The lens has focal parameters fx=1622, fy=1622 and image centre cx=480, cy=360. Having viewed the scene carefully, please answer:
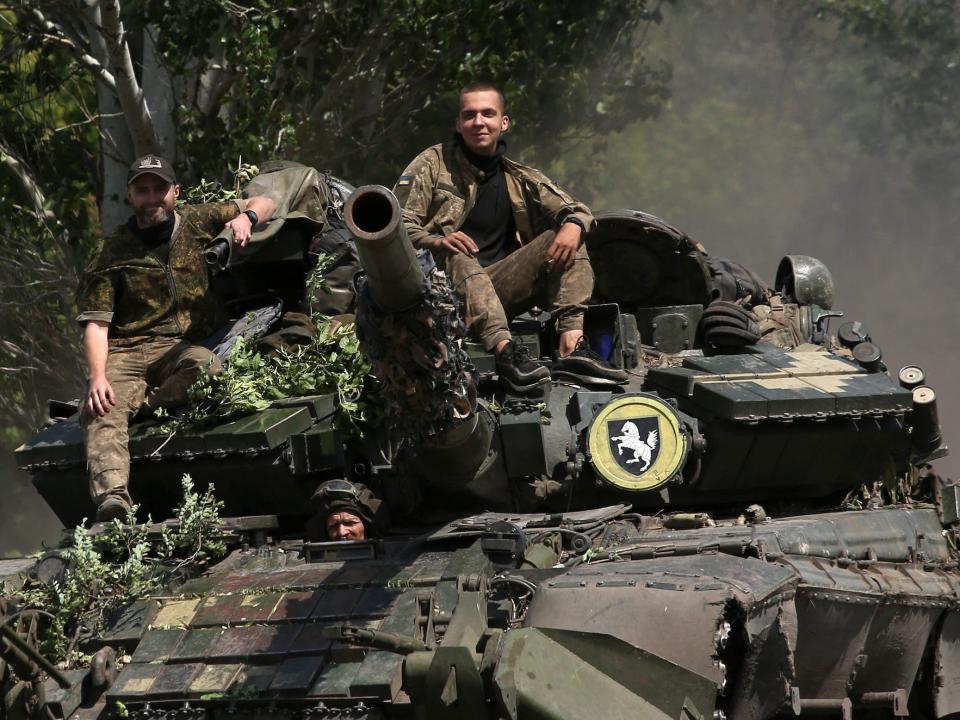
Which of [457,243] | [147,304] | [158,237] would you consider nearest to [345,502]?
[457,243]

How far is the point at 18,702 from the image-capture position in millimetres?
8273

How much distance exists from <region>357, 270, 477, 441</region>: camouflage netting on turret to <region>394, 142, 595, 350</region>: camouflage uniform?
2188mm

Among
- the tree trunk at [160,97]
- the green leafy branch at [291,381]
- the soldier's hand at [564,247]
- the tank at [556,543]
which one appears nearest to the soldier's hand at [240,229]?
the green leafy branch at [291,381]

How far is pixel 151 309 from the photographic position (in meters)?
11.0

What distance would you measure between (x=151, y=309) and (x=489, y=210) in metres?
2.42

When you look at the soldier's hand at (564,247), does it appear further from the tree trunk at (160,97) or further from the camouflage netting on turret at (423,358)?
the tree trunk at (160,97)

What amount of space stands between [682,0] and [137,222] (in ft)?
63.7

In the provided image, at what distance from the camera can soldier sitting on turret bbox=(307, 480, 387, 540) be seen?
31.9 feet

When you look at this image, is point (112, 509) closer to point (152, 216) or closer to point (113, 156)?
point (152, 216)

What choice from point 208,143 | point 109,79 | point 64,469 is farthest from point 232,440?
point 208,143

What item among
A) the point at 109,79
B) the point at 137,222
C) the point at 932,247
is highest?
the point at 109,79

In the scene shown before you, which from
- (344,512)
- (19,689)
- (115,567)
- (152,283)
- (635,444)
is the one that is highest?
(152,283)

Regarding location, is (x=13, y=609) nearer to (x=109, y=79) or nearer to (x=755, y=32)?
(x=109, y=79)

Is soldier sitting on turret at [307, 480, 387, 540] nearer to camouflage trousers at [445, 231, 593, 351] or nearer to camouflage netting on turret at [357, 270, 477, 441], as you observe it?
camouflage netting on turret at [357, 270, 477, 441]
